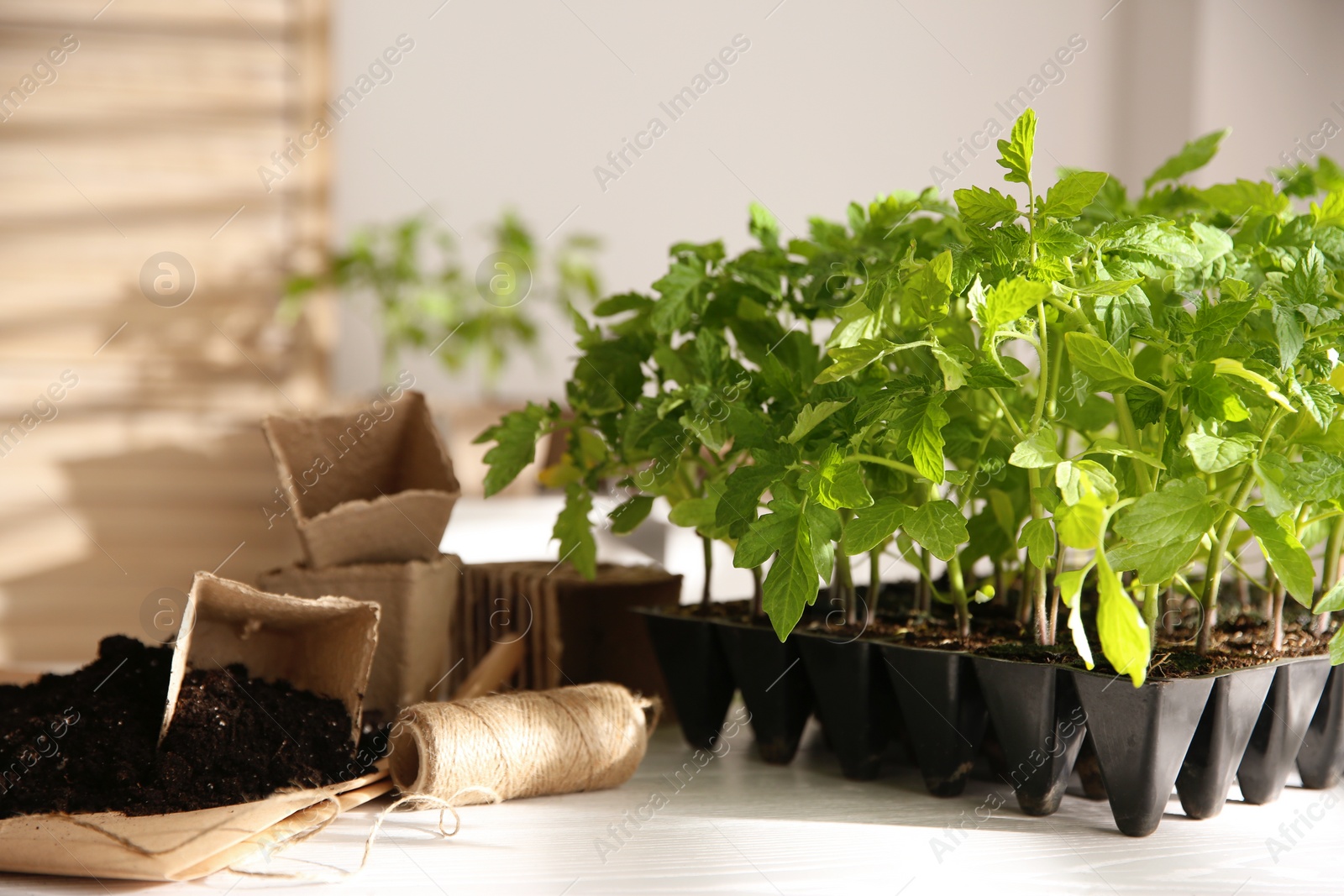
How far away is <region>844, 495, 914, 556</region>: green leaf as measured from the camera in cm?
67

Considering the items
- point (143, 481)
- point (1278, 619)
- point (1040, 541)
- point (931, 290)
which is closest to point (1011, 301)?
point (931, 290)

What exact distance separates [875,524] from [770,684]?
0.87ft

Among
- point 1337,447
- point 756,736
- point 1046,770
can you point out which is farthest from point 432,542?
point 1337,447

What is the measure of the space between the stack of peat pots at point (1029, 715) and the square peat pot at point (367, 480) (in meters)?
0.27

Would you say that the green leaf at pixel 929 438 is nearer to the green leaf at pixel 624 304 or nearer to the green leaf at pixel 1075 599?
the green leaf at pixel 1075 599

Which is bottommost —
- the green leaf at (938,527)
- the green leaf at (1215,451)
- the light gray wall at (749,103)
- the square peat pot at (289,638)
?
the square peat pot at (289,638)

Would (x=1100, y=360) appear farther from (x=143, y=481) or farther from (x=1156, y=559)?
(x=143, y=481)

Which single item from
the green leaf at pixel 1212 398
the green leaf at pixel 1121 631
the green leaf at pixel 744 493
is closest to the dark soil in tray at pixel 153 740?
the green leaf at pixel 744 493

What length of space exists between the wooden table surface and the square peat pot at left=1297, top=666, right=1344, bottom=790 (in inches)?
0.5

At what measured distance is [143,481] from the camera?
1.33 meters

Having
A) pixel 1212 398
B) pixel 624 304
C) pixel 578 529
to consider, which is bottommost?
pixel 578 529

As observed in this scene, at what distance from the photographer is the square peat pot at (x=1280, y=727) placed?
0.75 m

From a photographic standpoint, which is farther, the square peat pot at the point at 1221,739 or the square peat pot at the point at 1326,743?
the square peat pot at the point at 1326,743

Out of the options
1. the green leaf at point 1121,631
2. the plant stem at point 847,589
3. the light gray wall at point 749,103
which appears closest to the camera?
the green leaf at point 1121,631
